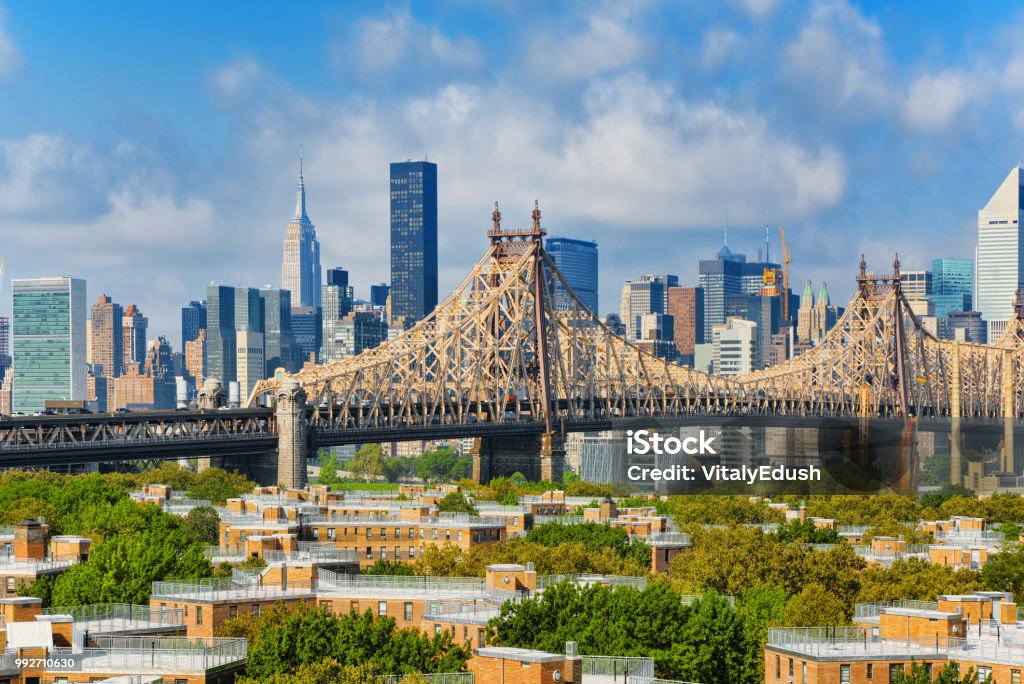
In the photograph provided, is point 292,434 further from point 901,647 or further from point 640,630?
point 901,647

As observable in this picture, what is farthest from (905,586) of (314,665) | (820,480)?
(820,480)

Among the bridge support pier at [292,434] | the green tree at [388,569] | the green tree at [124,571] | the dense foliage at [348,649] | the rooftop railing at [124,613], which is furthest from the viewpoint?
the bridge support pier at [292,434]

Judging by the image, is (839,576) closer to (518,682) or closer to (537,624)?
(537,624)

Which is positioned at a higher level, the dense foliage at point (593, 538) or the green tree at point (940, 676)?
the dense foliage at point (593, 538)

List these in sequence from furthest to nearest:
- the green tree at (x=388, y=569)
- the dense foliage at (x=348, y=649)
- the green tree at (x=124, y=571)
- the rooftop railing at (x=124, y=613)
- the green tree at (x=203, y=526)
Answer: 1. the green tree at (x=203, y=526)
2. the green tree at (x=388, y=569)
3. the green tree at (x=124, y=571)
4. the rooftop railing at (x=124, y=613)
5. the dense foliage at (x=348, y=649)

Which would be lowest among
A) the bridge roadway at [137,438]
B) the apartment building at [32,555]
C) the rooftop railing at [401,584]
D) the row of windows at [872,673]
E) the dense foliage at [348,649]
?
the row of windows at [872,673]

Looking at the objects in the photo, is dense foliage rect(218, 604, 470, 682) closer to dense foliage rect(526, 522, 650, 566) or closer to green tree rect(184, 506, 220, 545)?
dense foliage rect(526, 522, 650, 566)

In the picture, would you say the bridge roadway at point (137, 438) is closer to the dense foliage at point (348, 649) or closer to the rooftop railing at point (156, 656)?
the dense foliage at point (348, 649)

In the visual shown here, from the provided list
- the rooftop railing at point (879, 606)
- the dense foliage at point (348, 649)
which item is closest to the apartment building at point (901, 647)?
the rooftop railing at point (879, 606)
